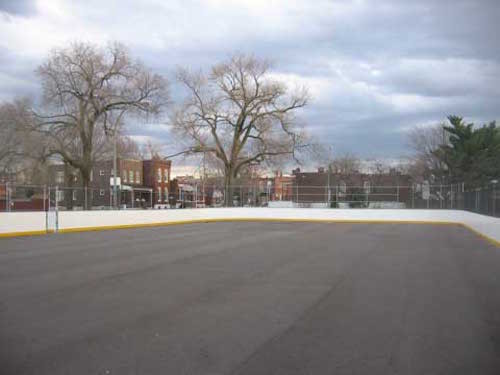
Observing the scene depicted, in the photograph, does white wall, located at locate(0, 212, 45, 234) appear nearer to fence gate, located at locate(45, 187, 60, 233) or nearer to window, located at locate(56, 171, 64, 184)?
fence gate, located at locate(45, 187, 60, 233)

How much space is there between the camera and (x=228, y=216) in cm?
4159

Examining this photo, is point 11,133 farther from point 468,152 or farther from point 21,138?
point 468,152

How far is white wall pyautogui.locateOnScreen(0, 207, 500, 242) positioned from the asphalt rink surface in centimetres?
893

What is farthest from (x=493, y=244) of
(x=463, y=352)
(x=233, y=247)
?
(x=463, y=352)

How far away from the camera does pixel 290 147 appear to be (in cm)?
5141

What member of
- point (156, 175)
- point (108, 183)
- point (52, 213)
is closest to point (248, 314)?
point (52, 213)

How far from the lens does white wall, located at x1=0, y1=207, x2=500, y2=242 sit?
23.9 meters

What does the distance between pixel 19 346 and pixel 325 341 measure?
374 cm

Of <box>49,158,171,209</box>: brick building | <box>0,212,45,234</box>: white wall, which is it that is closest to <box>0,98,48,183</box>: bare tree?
<box>49,158,171,209</box>: brick building

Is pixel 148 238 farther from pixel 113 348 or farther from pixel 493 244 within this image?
pixel 113 348

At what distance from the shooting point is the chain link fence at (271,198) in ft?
82.7

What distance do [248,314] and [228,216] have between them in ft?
111

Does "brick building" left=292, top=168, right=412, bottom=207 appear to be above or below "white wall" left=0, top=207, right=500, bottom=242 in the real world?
above

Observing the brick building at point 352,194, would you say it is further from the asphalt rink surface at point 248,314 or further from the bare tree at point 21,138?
the asphalt rink surface at point 248,314
